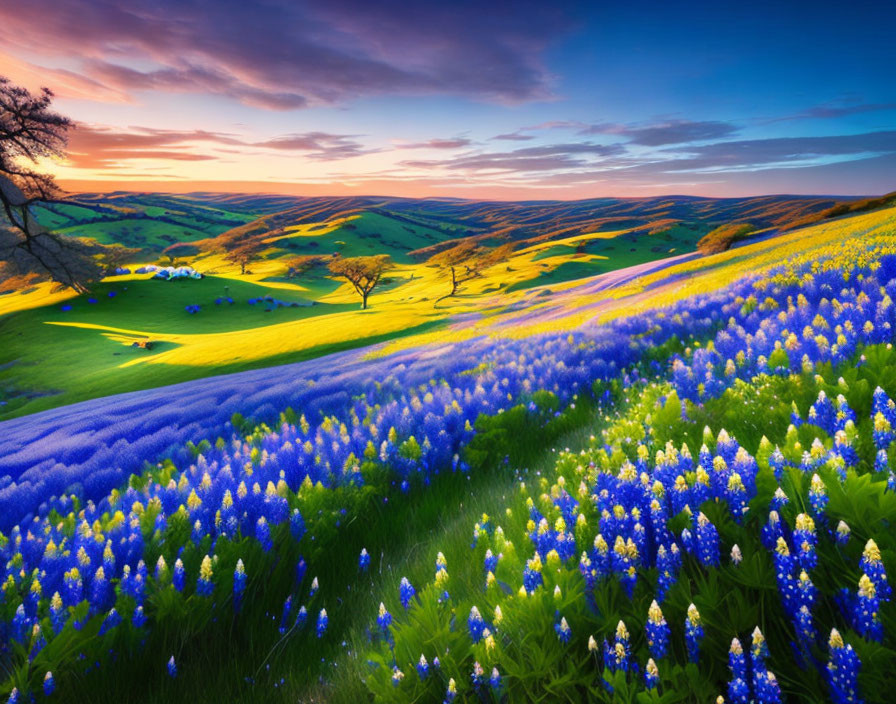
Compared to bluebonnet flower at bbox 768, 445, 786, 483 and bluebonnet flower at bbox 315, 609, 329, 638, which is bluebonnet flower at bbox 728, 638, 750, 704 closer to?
bluebonnet flower at bbox 768, 445, 786, 483

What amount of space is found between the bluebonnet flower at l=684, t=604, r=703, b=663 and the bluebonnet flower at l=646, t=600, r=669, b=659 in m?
0.07

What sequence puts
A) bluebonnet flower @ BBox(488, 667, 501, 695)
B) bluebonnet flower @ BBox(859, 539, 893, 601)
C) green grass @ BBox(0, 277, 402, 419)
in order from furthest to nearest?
1. green grass @ BBox(0, 277, 402, 419)
2. bluebonnet flower @ BBox(488, 667, 501, 695)
3. bluebonnet flower @ BBox(859, 539, 893, 601)

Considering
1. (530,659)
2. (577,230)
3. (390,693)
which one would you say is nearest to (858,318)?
(530,659)

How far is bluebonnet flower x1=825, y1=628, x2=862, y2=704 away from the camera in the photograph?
4.57 ft

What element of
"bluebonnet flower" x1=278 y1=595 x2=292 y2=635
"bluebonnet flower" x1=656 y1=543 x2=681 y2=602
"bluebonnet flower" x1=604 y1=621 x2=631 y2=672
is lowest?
"bluebonnet flower" x1=278 y1=595 x2=292 y2=635

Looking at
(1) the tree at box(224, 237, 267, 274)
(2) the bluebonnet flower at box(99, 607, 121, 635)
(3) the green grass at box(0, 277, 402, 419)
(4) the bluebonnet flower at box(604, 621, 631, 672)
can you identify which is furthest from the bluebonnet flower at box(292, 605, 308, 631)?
(1) the tree at box(224, 237, 267, 274)

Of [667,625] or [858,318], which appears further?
[858,318]

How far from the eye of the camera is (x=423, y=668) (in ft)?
6.53

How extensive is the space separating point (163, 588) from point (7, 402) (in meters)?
56.6

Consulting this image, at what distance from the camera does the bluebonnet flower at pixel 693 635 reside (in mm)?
1667

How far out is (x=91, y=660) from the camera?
2523 millimetres

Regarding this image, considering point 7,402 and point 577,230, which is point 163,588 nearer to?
point 7,402

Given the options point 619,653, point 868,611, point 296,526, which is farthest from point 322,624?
point 868,611

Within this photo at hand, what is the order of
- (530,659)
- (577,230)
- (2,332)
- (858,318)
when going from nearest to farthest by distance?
(530,659) < (858,318) < (2,332) < (577,230)
